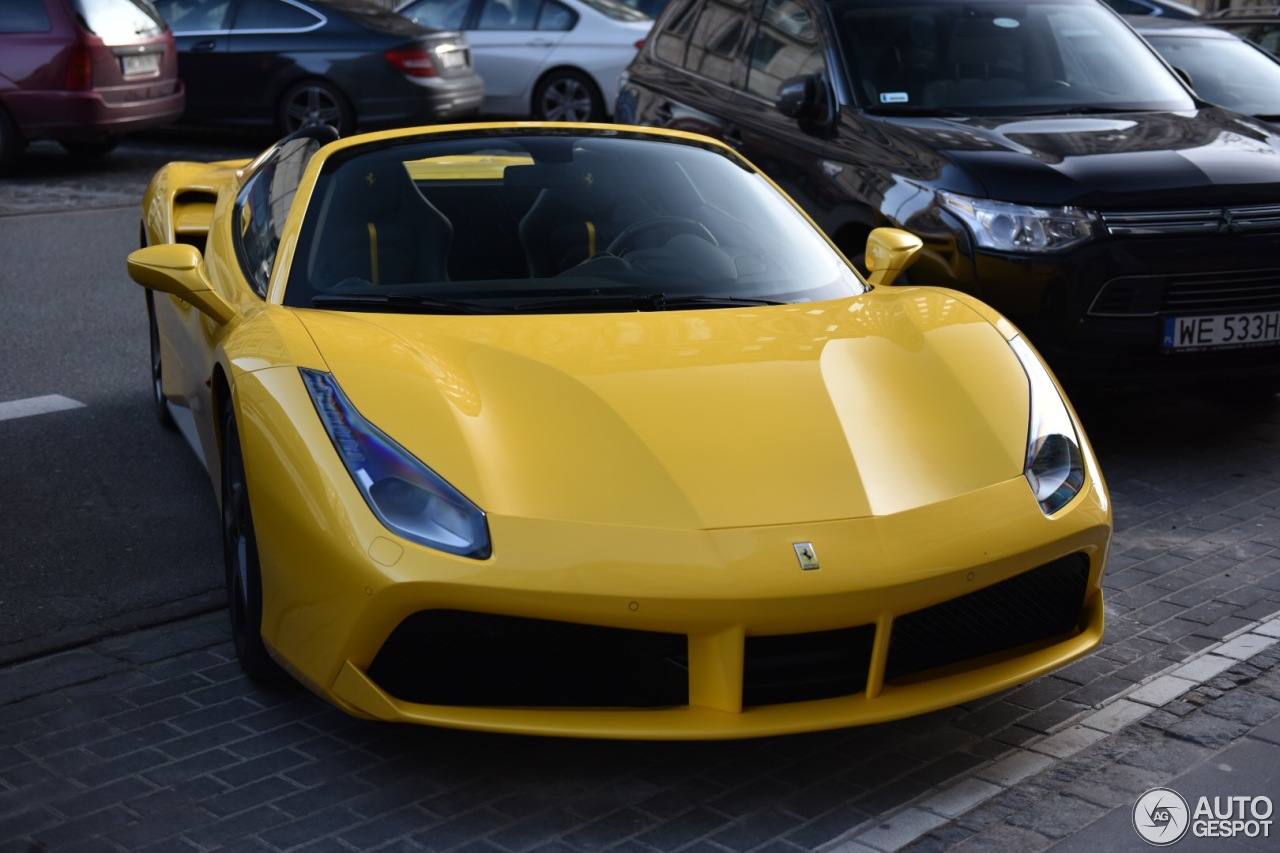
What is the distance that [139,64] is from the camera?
13.3 metres

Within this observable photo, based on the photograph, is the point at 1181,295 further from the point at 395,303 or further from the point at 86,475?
the point at 86,475

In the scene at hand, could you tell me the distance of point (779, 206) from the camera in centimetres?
503

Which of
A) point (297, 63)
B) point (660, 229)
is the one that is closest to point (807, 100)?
point (660, 229)

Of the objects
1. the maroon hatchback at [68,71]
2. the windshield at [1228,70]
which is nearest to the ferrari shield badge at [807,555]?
the windshield at [1228,70]

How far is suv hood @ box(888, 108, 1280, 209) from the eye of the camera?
19.6 feet

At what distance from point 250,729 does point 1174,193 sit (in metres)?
3.86

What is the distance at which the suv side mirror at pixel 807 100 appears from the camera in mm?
7004

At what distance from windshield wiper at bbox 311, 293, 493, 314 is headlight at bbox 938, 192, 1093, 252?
95.0 inches

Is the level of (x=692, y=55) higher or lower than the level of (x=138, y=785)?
higher

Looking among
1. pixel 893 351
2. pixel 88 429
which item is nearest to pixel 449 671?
pixel 893 351

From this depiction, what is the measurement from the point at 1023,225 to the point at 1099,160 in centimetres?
43

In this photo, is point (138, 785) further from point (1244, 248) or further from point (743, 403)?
point (1244, 248)

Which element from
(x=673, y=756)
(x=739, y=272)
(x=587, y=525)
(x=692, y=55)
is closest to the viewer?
(x=587, y=525)

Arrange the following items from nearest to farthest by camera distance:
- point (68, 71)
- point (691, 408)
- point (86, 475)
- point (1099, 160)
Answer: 1. point (691, 408)
2. point (86, 475)
3. point (1099, 160)
4. point (68, 71)
